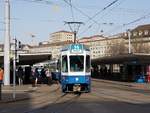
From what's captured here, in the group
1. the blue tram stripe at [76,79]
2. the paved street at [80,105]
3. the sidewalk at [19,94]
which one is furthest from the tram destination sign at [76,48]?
the paved street at [80,105]

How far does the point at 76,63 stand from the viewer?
35844 millimetres

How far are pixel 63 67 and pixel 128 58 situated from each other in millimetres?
26386

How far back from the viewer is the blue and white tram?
35.6 metres

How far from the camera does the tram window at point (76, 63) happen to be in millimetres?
35656

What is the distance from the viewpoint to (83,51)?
36.0 meters

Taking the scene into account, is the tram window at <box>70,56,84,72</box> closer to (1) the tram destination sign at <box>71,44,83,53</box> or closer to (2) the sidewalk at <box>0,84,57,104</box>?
(1) the tram destination sign at <box>71,44,83,53</box>

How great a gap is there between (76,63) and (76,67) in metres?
0.28

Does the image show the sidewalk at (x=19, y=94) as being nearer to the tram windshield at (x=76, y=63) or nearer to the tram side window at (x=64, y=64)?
the tram side window at (x=64, y=64)

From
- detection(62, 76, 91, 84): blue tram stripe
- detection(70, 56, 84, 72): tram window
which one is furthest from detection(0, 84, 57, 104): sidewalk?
detection(70, 56, 84, 72): tram window

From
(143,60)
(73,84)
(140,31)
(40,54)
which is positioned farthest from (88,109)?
(140,31)

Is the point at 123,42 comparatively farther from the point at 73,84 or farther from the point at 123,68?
the point at 73,84

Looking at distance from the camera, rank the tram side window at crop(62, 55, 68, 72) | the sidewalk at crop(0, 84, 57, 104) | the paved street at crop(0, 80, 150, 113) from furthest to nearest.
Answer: the tram side window at crop(62, 55, 68, 72), the sidewalk at crop(0, 84, 57, 104), the paved street at crop(0, 80, 150, 113)

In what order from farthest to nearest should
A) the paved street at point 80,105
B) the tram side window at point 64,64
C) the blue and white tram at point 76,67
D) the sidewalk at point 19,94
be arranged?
the tram side window at point 64,64
the blue and white tram at point 76,67
the sidewalk at point 19,94
the paved street at point 80,105

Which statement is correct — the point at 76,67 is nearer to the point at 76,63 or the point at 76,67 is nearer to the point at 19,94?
the point at 76,63
